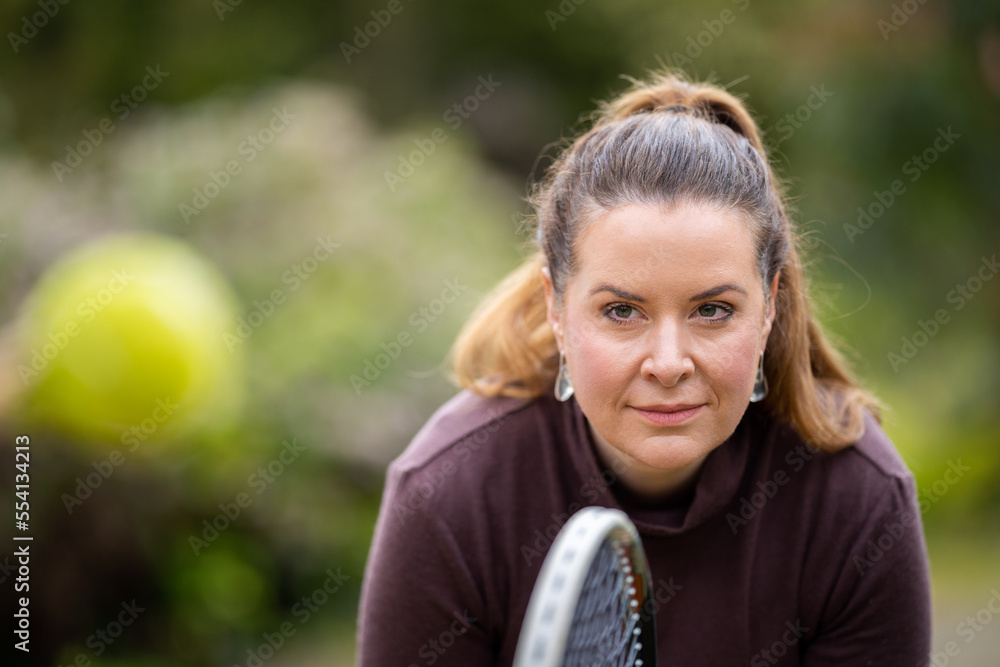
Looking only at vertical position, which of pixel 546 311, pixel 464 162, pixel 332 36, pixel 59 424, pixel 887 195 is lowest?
pixel 59 424

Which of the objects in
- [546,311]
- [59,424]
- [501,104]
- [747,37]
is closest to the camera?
[546,311]

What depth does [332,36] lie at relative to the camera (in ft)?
29.2

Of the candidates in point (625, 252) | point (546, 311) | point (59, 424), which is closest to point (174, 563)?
point (59, 424)

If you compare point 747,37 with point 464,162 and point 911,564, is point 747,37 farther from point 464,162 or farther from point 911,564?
point 911,564

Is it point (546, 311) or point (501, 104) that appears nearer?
point (546, 311)

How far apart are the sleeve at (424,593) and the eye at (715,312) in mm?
741

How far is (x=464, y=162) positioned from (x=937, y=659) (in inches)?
151

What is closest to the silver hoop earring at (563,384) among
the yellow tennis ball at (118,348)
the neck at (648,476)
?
the neck at (648,476)

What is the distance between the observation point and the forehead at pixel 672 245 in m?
1.96

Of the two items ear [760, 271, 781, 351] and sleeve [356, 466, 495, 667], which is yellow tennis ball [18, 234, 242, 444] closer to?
sleeve [356, 466, 495, 667]

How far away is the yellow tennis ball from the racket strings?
92.4 inches

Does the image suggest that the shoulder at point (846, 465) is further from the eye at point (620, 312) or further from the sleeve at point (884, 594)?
the eye at point (620, 312)

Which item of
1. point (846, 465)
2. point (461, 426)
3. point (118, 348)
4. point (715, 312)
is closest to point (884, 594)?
point (846, 465)

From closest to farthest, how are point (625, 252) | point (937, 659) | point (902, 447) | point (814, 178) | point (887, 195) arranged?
point (625, 252) → point (937, 659) → point (902, 447) → point (887, 195) → point (814, 178)
